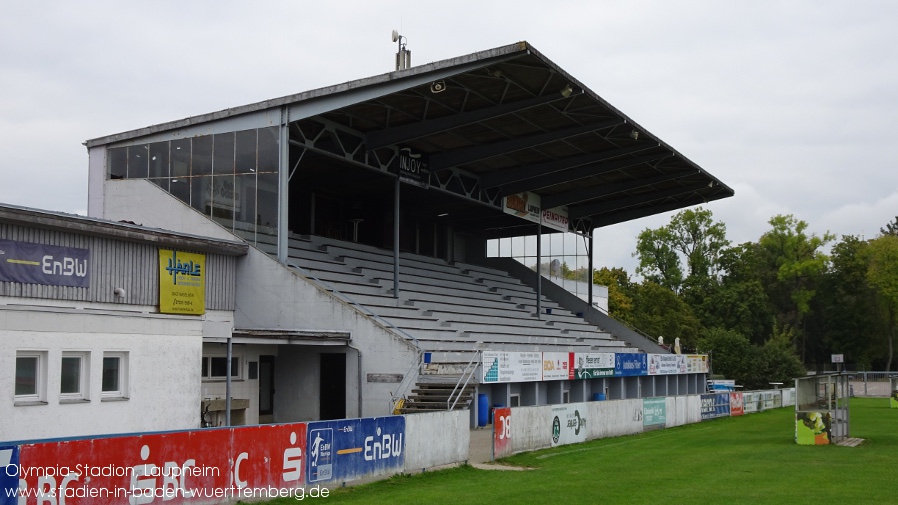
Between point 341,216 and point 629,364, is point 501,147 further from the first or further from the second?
point 629,364

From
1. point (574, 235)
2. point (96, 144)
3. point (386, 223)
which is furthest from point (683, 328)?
point (96, 144)

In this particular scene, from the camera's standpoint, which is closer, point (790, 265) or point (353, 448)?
point (353, 448)

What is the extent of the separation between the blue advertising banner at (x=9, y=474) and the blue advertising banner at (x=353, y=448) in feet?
17.7

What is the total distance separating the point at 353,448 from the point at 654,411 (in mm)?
19182

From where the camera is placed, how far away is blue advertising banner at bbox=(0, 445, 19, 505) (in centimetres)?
1020

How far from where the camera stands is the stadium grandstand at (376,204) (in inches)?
1123

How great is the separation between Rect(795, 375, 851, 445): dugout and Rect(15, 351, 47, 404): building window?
62.0ft

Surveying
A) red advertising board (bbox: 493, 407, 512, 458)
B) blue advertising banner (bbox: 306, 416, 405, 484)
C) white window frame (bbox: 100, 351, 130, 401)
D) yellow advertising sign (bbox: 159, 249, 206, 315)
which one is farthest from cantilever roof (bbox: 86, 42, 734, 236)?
blue advertising banner (bbox: 306, 416, 405, 484)

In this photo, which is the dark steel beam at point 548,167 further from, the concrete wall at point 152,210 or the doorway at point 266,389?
the doorway at point 266,389

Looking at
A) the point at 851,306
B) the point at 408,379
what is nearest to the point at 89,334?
the point at 408,379

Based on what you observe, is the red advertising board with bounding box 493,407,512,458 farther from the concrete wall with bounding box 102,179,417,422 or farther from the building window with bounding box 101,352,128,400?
the building window with bounding box 101,352,128,400

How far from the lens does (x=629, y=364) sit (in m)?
40.9

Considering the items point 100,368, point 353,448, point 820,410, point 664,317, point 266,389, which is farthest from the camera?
point 664,317

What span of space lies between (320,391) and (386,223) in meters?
16.2
